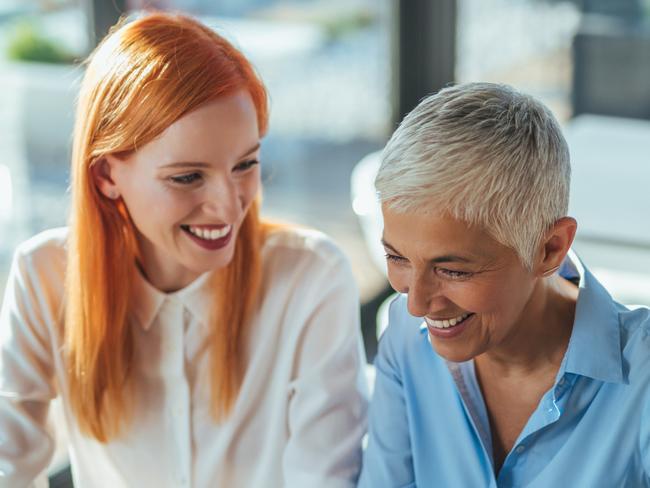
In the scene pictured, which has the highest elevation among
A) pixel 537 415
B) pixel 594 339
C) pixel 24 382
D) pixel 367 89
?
pixel 594 339

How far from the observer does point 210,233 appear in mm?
1751

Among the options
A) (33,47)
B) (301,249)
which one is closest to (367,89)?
(33,47)

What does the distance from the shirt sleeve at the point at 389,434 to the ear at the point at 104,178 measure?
0.51 meters

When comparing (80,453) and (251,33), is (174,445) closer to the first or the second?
(80,453)

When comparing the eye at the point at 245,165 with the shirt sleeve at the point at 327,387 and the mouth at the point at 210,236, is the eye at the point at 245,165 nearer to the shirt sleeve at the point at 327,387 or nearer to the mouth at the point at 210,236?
the mouth at the point at 210,236

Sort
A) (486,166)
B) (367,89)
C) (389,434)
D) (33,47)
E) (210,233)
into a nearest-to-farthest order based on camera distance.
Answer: (486,166) → (389,434) → (210,233) → (33,47) → (367,89)

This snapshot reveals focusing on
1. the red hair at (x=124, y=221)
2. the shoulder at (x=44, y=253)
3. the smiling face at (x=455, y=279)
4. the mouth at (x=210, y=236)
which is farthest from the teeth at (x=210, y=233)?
the smiling face at (x=455, y=279)

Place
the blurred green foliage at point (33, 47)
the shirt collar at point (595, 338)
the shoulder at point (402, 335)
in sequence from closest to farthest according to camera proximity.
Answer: the shirt collar at point (595, 338) < the shoulder at point (402, 335) < the blurred green foliage at point (33, 47)

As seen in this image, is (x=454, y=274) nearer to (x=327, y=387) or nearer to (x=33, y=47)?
(x=327, y=387)

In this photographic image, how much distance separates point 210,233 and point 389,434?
436 millimetres

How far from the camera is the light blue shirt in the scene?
1.43m

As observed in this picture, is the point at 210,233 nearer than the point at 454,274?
No

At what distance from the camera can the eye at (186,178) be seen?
5.55 ft

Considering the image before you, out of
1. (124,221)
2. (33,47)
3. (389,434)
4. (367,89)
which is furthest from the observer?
(367,89)
